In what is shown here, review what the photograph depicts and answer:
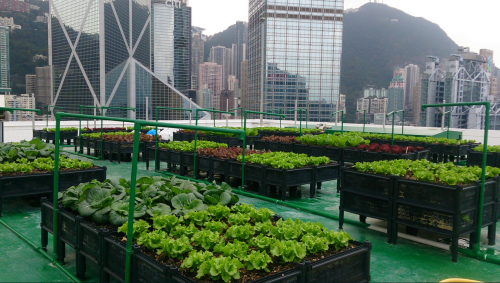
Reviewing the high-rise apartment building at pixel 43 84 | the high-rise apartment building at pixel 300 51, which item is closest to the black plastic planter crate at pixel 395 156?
the high-rise apartment building at pixel 300 51

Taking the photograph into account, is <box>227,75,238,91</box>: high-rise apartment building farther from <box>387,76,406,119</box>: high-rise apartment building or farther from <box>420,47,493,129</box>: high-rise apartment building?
<box>420,47,493,129</box>: high-rise apartment building

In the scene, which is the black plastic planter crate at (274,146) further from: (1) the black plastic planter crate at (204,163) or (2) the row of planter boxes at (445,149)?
(2) the row of planter boxes at (445,149)

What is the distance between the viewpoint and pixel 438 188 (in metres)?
4.80

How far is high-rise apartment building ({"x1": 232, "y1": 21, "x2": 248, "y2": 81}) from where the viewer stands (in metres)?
161

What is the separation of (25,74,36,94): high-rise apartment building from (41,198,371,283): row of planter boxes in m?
92.8

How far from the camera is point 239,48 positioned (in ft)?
559

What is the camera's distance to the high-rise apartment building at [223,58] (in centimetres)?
16088

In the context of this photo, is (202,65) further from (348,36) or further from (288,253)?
(288,253)

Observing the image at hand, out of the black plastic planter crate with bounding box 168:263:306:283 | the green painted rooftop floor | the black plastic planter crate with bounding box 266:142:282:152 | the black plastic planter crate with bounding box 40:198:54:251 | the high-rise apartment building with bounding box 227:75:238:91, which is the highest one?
the high-rise apartment building with bounding box 227:75:238:91

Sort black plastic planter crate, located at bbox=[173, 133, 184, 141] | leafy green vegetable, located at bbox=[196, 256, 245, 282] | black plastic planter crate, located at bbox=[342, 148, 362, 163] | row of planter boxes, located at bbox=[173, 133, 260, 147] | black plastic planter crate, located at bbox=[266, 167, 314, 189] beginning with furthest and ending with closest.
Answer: black plastic planter crate, located at bbox=[173, 133, 184, 141]
row of planter boxes, located at bbox=[173, 133, 260, 147]
black plastic planter crate, located at bbox=[342, 148, 362, 163]
black plastic planter crate, located at bbox=[266, 167, 314, 189]
leafy green vegetable, located at bbox=[196, 256, 245, 282]

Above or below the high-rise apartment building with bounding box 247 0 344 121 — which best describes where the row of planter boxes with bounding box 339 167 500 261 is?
below

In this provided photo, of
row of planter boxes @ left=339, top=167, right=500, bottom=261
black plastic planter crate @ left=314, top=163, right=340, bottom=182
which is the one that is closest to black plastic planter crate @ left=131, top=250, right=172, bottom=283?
row of planter boxes @ left=339, top=167, right=500, bottom=261

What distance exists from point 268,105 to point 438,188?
102 m

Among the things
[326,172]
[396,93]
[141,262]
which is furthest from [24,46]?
[141,262]
